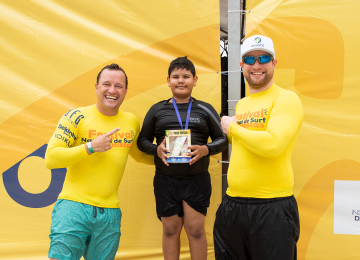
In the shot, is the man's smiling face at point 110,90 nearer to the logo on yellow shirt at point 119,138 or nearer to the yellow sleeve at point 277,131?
the logo on yellow shirt at point 119,138

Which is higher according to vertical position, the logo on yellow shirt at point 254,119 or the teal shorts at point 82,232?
the logo on yellow shirt at point 254,119

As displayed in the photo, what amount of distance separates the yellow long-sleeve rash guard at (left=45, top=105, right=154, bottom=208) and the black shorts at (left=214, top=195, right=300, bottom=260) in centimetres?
91

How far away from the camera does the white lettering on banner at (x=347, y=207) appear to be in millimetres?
2883

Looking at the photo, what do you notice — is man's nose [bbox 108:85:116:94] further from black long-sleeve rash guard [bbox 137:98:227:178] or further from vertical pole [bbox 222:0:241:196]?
vertical pole [bbox 222:0:241:196]

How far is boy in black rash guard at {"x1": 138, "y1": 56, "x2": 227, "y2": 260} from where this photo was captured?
8.04 feet

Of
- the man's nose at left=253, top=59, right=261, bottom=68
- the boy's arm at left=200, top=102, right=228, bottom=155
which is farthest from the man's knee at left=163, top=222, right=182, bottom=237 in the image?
the man's nose at left=253, top=59, right=261, bottom=68

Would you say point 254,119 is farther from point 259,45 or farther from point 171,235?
point 171,235

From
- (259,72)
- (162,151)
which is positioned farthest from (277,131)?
(162,151)

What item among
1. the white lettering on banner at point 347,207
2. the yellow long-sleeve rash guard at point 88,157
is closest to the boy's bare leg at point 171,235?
the yellow long-sleeve rash guard at point 88,157

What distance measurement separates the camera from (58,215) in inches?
82.4

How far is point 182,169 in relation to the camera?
2.44 metres

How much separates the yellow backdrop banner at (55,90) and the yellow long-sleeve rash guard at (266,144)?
133 centimetres

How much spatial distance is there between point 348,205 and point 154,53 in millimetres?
2582

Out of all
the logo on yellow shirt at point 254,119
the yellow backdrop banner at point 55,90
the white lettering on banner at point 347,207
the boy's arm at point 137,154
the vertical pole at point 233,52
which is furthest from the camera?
the yellow backdrop banner at point 55,90
